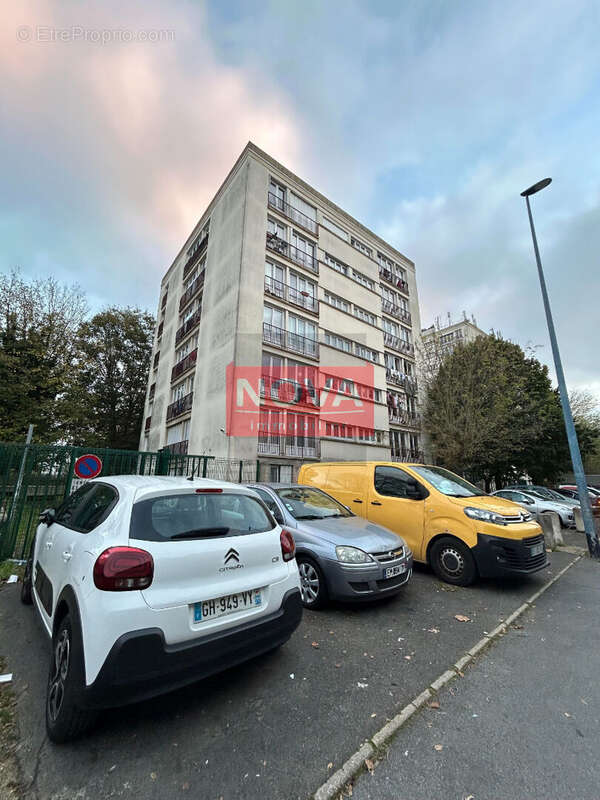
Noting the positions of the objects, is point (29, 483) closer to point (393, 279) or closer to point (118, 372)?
point (118, 372)

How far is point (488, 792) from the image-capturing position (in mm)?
1838

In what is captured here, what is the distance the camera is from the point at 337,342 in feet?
73.4

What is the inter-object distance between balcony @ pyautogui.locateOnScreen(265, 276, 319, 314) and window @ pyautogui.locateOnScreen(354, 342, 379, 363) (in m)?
4.24

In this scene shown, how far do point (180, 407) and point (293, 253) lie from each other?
40.0 feet

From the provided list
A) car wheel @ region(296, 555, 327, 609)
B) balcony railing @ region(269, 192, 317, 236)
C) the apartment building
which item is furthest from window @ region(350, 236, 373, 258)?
car wheel @ region(296, 555, 327, 609)

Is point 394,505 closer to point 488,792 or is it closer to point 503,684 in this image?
point 503,684

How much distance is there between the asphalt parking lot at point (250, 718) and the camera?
1852mm

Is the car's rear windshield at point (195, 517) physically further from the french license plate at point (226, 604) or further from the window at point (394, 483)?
the window at point (394, 483)

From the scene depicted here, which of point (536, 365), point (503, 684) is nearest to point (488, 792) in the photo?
point (503, 684)

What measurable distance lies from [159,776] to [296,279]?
21.4 metres

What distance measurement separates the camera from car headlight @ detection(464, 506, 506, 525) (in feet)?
17.1

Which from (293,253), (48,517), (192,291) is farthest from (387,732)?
(192,291)

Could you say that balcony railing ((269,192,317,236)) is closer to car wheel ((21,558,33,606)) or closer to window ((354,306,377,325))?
window ((354,306,377,325))

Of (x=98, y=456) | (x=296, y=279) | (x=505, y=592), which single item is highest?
(x=296, y=279)
